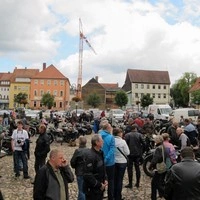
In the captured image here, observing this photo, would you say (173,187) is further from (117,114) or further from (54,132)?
(117,114)

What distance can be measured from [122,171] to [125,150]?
0.47m

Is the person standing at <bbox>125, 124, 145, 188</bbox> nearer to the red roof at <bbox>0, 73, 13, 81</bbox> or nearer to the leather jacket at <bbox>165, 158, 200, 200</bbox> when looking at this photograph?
the leather jacket at <bbox>165, 158, 200, 200</bbox>

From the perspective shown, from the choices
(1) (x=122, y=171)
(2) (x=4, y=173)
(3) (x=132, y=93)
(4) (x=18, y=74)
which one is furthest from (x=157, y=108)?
(4) (x=18, y=74)

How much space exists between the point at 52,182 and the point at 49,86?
111 metres

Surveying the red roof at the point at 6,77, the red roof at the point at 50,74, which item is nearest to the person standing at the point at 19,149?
the red roof at the point at 50,74

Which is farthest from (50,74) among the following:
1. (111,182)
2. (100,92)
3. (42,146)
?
(111,182)

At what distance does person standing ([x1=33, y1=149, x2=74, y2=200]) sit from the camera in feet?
16.1

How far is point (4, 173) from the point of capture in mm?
12148

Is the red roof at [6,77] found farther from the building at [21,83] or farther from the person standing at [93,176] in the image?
the person standing at [93,176]

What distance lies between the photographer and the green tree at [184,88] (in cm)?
10650

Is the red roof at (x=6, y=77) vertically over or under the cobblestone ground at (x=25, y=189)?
over

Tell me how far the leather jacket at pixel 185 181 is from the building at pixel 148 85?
111248 millimetres

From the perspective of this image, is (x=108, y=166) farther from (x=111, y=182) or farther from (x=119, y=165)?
(x=119, y=165)

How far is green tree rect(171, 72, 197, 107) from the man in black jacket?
10314 cm
